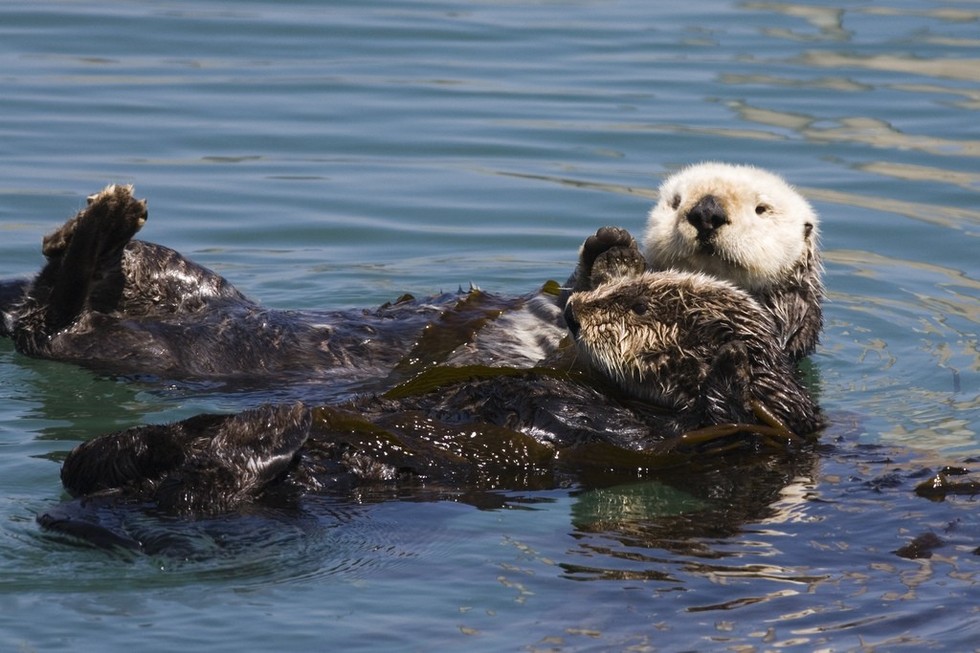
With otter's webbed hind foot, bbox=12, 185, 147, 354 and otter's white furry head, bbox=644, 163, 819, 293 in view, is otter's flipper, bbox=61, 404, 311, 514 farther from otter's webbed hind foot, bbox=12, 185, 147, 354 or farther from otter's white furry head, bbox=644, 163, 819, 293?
otter's white furry head, bbox=644, 163, 819, 293

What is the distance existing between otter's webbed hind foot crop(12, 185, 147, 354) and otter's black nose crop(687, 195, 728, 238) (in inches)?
83.2

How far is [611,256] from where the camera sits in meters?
5.61

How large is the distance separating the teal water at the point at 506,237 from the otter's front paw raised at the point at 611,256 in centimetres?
95

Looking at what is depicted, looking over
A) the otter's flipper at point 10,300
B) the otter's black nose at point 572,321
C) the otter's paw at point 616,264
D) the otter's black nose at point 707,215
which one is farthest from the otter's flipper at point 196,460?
the otter's flipper at point 10,300

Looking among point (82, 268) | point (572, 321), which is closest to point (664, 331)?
point (572, 321)

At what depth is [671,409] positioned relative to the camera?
5.09 m

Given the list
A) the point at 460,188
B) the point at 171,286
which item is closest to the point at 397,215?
the point at 460,188

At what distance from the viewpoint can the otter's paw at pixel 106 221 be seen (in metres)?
5.86

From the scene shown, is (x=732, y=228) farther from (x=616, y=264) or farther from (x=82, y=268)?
(x=82, y=268)

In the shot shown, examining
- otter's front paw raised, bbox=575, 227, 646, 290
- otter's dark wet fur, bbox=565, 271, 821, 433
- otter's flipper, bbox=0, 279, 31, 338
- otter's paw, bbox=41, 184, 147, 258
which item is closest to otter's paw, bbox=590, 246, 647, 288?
otter's front paw raised, bbox=575, 227, 646, 290

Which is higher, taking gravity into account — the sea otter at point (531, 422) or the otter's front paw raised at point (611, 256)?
the otter's front paw raised at point (611, 256)

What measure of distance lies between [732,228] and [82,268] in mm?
2536

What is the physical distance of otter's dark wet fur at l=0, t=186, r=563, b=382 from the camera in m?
5.94

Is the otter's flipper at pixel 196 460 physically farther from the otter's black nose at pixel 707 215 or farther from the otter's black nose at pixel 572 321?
the otter's black nose at pixel 707 215
